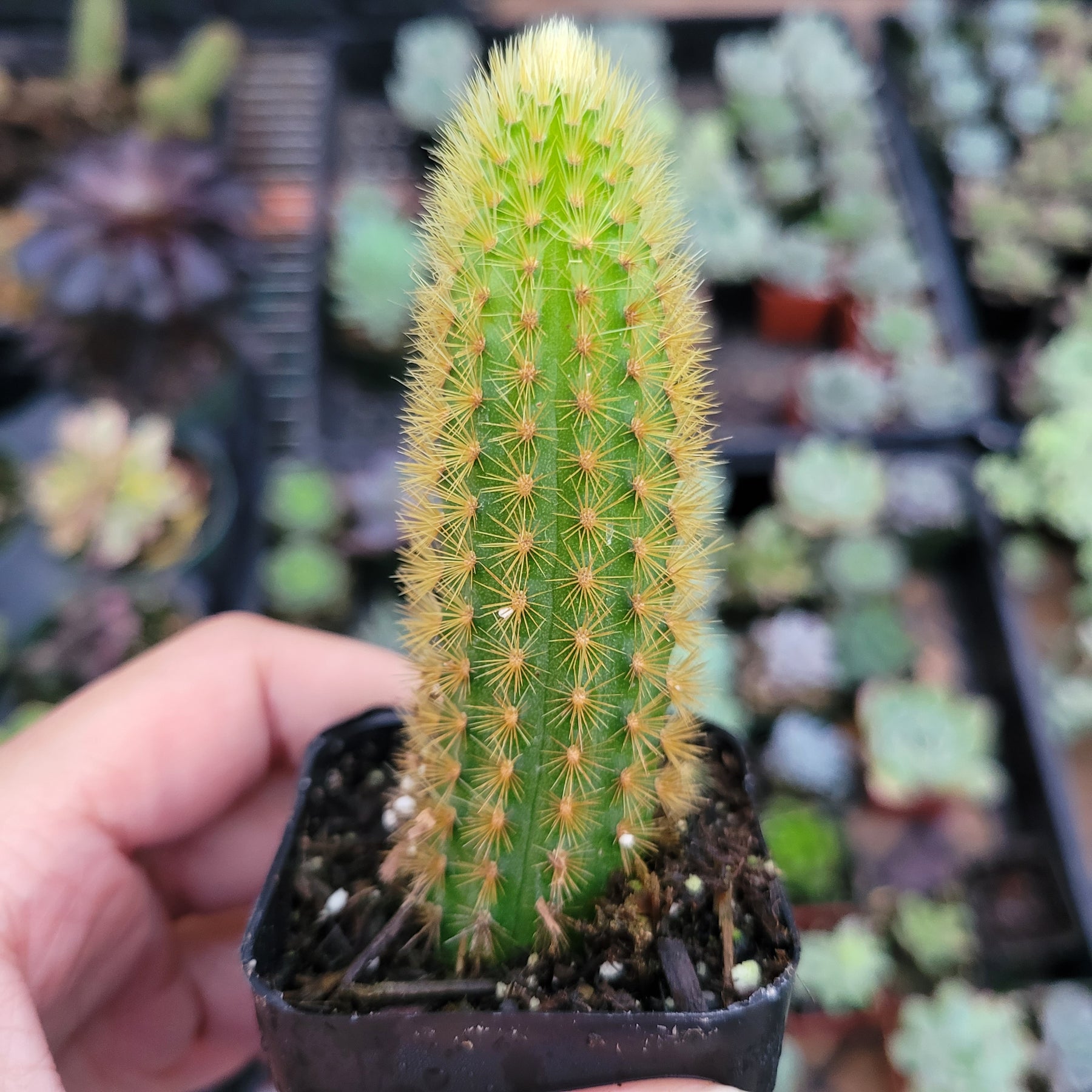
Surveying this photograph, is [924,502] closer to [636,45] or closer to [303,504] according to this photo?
[303,504]

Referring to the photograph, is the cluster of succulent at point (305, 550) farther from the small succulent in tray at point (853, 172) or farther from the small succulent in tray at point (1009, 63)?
the small succulent in tray at point (1009, 63)

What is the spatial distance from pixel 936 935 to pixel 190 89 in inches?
126

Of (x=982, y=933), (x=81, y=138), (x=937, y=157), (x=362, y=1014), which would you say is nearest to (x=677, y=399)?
(x=362, y=1014)

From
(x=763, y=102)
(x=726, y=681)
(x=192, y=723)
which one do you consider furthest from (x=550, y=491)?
(x=763, y=102)

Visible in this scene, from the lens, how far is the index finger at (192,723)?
1.22 meters

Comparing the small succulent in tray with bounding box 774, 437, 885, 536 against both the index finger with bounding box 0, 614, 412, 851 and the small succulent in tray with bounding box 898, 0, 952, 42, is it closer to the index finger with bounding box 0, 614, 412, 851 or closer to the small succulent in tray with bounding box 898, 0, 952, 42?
the index finger with bounding box 0, 614, 412, 851

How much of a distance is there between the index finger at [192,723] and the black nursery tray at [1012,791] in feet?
4.25

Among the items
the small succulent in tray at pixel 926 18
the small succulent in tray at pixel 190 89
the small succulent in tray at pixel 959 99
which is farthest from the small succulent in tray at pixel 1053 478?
the small succulent in tray at pixel 190 89

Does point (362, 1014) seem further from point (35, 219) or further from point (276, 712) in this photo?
point (35, 219)

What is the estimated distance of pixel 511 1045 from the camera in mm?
905

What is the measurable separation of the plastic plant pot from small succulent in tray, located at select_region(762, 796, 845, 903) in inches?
67.3

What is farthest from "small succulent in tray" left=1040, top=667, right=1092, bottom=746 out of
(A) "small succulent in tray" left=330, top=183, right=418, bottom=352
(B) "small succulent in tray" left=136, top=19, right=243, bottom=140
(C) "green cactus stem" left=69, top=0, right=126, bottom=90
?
(C) "green cactus stem" left=69, top=0, right=126, bottom=90

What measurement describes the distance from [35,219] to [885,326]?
261cm

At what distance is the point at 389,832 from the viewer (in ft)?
3.89
